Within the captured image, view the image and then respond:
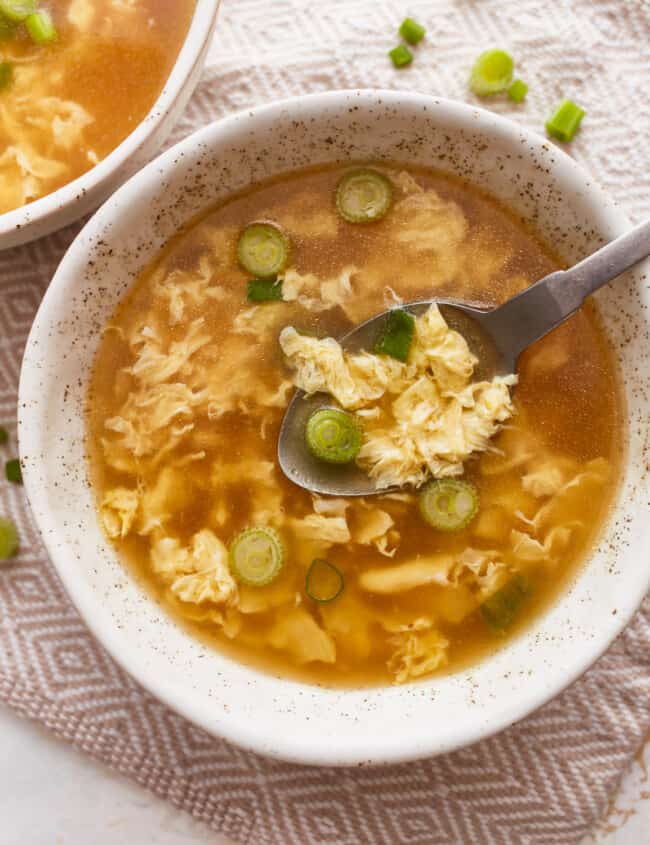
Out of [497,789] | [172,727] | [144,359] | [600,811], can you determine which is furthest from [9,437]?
[600,811]

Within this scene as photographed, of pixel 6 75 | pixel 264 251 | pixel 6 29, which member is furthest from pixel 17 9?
pixel 264 251

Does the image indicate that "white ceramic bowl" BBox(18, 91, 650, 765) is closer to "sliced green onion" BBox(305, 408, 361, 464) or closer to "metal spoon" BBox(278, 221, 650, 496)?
"metal spoon" BBox(278, 221, 650, 496)

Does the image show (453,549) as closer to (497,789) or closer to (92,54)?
(497,789)

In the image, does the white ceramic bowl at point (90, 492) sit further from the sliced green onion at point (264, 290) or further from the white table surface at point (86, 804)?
the white table surface at point (86, 804)

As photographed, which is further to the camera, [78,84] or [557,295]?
[78,84]

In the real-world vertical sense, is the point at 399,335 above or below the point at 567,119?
below

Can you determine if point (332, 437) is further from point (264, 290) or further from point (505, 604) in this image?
point (505, 604)
